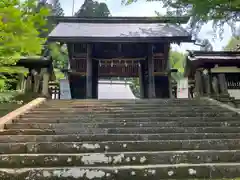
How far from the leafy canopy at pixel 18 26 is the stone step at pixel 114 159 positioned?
1460mm

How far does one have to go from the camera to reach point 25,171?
3432 mm

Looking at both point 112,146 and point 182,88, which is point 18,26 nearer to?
point 112,146

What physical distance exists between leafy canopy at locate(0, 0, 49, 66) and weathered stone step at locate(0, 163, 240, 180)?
60.8 inches

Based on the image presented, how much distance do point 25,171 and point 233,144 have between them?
317cm

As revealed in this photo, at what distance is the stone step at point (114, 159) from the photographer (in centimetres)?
374

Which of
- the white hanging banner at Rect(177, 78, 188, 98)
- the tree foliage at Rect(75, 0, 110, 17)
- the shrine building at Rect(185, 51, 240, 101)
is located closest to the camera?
the shrine building at Rect(185, 51, 240, 101)

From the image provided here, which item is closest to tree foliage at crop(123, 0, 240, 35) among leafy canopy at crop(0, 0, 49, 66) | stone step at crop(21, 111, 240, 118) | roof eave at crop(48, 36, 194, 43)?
roof eave at crop(48, 36, 194, 43)

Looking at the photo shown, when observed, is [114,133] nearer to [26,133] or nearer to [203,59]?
[26,133]

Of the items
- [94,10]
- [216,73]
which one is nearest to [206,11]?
[216,73]

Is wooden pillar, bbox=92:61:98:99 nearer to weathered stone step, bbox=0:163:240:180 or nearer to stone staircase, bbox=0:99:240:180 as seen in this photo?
stone staircase, bbox=0:99:240:180

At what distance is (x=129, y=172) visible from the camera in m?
3.45

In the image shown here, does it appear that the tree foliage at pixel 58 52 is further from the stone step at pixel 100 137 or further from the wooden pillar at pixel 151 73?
the wooden pillar at pixel 151 73

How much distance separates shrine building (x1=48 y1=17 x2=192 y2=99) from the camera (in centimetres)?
1131

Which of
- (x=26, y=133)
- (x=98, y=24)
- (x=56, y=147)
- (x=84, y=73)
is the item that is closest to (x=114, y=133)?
(x=56, y=147)
